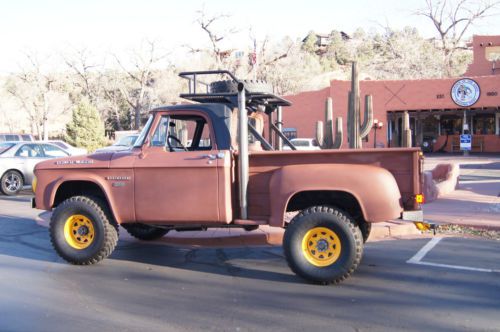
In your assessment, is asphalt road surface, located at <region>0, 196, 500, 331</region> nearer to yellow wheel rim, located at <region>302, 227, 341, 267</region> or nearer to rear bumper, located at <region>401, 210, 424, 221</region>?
yellow wheel rim, located at <region>302, 227, 341, 267</region>

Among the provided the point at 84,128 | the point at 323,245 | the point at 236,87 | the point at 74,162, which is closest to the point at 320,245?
the point at 323,245

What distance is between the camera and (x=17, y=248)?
834cm

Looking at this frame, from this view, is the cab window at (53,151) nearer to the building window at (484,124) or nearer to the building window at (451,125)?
the building window at (451,125)

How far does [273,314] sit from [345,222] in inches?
57.7

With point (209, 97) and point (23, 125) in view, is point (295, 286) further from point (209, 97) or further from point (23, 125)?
point (23, 125)

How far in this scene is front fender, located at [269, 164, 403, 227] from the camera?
5.95 meters

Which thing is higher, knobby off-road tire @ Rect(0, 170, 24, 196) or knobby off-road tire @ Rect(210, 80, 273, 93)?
knobby off-road tire @ Rect(210, 80, 273, 93)

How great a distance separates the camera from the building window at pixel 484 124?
3352 centimetres

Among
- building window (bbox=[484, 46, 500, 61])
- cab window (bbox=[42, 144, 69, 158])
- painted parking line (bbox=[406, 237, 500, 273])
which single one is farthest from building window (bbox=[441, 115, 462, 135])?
painted parking line (bbox=[406, 237, 500, 273])

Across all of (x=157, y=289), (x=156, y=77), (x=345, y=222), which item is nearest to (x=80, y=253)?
(x=157, y=289)

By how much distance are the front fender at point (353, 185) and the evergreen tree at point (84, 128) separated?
33944mm

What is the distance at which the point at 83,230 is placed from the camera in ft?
23.5

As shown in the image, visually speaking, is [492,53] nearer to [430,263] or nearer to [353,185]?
[430,263]

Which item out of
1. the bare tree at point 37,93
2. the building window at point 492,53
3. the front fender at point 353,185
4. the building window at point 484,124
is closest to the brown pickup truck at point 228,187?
the front fender at point 353,185
